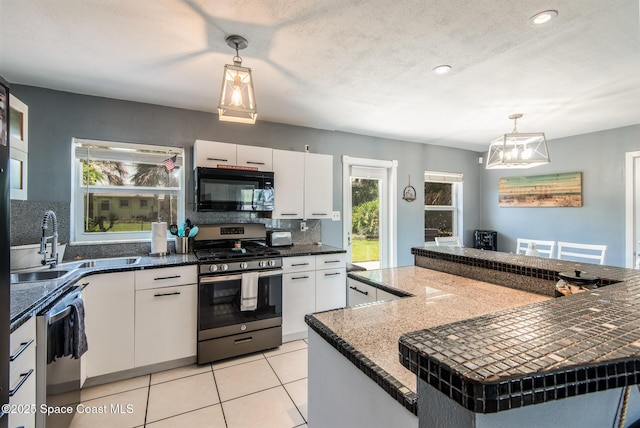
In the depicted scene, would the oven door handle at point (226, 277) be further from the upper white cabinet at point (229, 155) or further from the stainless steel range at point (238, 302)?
the upper white cabinet at point (229, 155)

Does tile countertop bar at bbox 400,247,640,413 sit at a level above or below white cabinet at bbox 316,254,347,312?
above

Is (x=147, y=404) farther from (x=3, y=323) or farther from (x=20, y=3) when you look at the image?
(x=20, y=3)

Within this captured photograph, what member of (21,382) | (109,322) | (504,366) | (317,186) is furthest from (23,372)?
(317,186)

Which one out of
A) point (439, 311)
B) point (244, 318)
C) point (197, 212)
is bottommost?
point (244, 318)

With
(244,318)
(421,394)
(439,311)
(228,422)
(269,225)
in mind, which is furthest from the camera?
(269,225)

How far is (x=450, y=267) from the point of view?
6.88 ft

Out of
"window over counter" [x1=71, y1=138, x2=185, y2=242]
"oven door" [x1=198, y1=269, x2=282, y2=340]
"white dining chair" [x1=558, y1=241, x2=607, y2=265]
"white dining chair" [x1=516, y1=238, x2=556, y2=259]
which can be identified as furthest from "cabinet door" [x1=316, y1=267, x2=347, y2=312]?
"white dining chair" [x1=558, y1=241, x2=607, y2=265]

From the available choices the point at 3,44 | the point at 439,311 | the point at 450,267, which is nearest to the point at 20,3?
the point at 3,44

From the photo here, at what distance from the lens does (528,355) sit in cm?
49

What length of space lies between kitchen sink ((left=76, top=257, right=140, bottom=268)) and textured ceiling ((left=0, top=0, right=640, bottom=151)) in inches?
61.1

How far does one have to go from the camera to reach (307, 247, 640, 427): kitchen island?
0.44m

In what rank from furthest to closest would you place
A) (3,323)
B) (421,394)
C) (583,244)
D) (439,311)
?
(583,244), (439,311), (3,323), (421,394)

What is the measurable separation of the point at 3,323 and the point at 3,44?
6.61 feet

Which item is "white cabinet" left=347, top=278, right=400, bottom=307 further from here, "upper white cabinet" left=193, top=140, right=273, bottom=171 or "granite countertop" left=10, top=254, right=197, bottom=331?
"upper white cabinet" left=193, top=140, right=273, bottom=171
